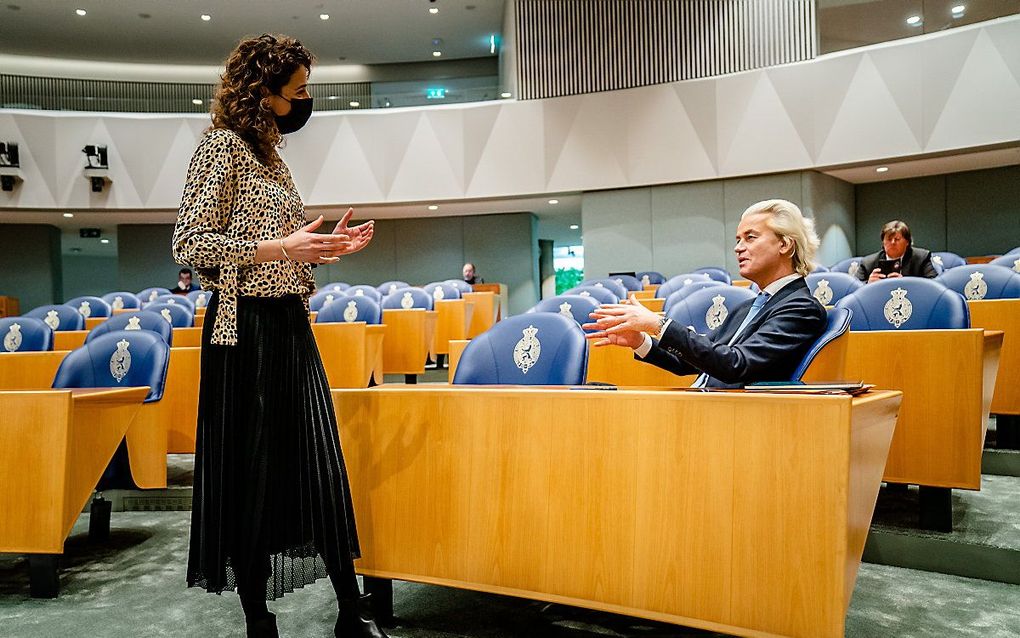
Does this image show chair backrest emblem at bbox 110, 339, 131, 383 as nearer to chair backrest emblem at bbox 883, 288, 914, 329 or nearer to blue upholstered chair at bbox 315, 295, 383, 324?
blue upholstered chair at bbox 315, 295, 383, 324

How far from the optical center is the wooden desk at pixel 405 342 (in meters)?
5.30

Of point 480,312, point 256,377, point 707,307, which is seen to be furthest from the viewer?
point 480,312

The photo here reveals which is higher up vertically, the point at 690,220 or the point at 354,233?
the point at 690,220

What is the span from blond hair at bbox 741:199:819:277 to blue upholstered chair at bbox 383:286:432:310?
4.41 m

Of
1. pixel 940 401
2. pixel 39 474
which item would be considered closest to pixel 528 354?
pixel 940 401

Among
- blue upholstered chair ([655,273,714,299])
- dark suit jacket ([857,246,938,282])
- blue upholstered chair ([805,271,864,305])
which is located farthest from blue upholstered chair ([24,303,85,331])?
dark suit jacket ([857,246,938,282])

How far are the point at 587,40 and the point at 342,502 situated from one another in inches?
370

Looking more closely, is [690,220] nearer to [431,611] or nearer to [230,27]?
[230,27]

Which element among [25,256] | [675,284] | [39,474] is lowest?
[39,474]

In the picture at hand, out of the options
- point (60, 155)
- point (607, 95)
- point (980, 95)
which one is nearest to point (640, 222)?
point (607, 95)

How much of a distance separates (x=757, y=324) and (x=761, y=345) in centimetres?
13

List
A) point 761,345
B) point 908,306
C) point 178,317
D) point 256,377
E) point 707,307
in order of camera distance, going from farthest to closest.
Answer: point 178,317 < point 707,307 < point 908,306 < point 761,345 < point 256,377

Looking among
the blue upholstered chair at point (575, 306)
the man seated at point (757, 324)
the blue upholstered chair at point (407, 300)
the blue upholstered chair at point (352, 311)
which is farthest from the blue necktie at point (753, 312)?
the blue upholstered chair at point (407, 300)

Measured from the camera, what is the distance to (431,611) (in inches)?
77.0
